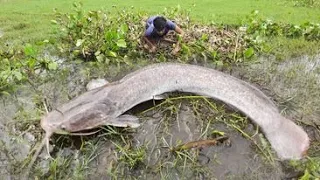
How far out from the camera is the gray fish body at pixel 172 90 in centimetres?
369

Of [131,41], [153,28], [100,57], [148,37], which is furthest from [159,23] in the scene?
[100,57]

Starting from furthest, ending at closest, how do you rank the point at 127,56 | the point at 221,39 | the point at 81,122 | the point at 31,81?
the point at 221,39, the point at 127,56, the point at 31,81, the point at 81,122

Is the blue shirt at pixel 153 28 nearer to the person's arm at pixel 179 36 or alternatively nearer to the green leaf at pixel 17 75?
the person's arm at pixel 179 36

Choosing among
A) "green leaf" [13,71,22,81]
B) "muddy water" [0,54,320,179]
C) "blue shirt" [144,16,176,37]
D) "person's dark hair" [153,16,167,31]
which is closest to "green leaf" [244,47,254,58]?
"muddy water" [0,54,320,179]

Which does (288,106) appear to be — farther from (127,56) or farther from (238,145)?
(127,56)

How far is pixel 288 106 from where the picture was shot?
4.28m

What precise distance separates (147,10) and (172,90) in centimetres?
274

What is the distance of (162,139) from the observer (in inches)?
149

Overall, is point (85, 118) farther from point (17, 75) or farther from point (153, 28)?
point (153, 28)

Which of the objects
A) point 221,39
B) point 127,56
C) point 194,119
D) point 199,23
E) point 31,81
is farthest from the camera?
point 199,23

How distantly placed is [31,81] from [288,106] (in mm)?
2590

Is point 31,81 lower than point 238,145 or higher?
higher

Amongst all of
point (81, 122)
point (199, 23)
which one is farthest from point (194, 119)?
point (199, 23)

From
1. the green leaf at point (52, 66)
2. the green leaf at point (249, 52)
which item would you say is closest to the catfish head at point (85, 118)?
the green leaf at point (52, 66)
